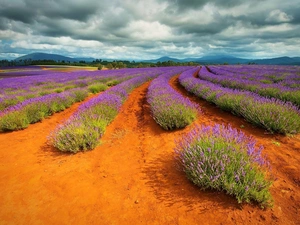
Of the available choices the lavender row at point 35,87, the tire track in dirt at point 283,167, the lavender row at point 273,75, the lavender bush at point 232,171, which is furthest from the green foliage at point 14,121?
the lavender row at point 273,75

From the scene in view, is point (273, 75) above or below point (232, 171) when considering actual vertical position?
above

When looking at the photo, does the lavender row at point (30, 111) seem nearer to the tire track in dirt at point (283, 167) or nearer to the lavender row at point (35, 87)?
the lavender row at point (35, 87)

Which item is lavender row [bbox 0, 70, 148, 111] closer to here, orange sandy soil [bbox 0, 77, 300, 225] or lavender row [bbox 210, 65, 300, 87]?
orange sandy soil [bbox 0, 77, 300, 225]

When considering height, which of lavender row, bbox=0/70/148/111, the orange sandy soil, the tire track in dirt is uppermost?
lavender row, bbox=0/70/148/111

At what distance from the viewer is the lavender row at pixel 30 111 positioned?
522 cm

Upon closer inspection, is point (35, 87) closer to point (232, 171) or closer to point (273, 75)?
point (232, 171)

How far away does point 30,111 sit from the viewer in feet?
19.6

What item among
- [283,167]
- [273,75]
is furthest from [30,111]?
[273,75]

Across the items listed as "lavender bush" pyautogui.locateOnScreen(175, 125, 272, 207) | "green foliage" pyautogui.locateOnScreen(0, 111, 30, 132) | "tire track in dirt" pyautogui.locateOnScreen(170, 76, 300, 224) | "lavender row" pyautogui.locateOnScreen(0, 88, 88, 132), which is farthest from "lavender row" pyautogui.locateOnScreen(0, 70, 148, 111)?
"tire track in dirt" pyautogui.locateOnScreen(170, 76, 300, 224)

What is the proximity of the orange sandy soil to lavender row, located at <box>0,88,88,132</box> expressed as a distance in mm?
1188

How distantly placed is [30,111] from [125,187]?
206 inches

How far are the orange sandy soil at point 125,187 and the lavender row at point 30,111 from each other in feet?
3.90

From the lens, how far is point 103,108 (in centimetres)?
571

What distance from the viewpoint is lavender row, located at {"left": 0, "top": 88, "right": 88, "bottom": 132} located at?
522 cm
